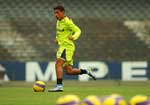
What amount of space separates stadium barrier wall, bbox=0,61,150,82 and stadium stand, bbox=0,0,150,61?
1866mm

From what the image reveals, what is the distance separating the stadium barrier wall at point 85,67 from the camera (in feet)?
72.7

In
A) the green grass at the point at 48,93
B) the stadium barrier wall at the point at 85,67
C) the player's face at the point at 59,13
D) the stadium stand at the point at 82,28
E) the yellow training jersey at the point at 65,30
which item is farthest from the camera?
the stadium stand at the point at 82,28

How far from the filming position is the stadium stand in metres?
24.8

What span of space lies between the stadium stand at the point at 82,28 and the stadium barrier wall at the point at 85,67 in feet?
6.12

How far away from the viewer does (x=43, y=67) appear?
72.8ft

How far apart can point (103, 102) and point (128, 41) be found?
17808 mm

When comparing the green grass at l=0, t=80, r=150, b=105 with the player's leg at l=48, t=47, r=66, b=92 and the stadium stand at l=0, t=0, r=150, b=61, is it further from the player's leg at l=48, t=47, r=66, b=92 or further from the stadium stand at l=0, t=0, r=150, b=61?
the stadium stand at l=0, t=0, r=150, b=61

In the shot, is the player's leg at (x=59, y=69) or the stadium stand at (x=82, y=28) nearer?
the player's leg at (x=59, y=69)

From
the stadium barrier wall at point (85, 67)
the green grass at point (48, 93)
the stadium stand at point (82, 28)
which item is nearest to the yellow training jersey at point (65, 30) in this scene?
the green grass at point (48, 93)

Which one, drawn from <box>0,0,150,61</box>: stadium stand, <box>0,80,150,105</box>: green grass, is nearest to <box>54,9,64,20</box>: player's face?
<box>0,80,150,105</box>: green grass

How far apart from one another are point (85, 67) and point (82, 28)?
3762mm

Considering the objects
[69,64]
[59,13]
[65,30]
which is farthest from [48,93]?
[59,13]

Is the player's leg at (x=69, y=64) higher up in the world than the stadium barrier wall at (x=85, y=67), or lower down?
higher up

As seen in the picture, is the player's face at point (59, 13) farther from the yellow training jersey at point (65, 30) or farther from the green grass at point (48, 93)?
the green grass at point (48, 93)
